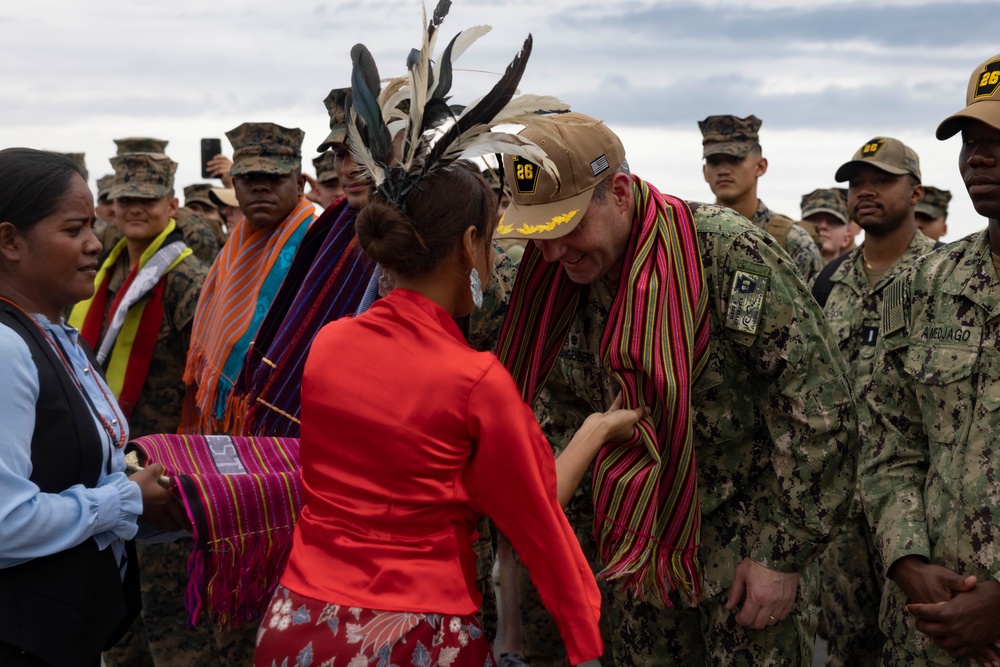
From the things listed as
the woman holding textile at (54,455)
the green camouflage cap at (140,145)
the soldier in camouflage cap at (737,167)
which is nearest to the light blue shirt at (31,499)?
the woman holding textile at (54,455)

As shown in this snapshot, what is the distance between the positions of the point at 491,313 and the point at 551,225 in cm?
103

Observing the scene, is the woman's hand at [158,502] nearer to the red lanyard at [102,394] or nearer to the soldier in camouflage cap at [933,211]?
the red lanyard at [102,394]

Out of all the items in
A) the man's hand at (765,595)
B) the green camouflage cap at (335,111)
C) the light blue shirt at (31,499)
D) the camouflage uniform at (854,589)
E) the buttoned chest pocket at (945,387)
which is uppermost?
the green camouflage cap at (335,111)

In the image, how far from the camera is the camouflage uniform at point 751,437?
306cm

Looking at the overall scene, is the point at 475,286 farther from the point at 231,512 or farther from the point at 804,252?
the point at 804,252

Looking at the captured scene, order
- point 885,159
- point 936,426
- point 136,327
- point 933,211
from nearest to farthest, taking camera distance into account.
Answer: point 936,426, point 136,327, point 885,159, point 933,211

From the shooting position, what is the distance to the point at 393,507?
2.37m

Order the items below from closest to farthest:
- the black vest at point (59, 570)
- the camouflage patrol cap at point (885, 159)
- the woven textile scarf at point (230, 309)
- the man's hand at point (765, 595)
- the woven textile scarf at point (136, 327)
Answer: the black vest at point (59, 570) → the man's hand at point (765, 595) → the woven textile scarf at point (230, 309) → the woven textile scarf at point (136, 327) → the camouflage patrol cap at point (885, 159)

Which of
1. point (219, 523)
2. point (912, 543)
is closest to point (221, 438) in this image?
point (219, 523)

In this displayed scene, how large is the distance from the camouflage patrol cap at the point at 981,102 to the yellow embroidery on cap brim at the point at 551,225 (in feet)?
3.53

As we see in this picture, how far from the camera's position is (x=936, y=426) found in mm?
3184

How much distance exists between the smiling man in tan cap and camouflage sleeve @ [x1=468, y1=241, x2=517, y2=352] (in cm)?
53

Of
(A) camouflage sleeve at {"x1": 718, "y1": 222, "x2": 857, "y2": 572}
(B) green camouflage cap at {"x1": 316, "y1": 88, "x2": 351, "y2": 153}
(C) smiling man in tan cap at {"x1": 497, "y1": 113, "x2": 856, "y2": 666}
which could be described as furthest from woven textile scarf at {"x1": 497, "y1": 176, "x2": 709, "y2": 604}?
(B) green camouflage cap at {"x1": 316, "y1": 88, "x2": 351, "y2": 153}

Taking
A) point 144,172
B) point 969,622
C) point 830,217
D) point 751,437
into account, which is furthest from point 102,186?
point 969,622
